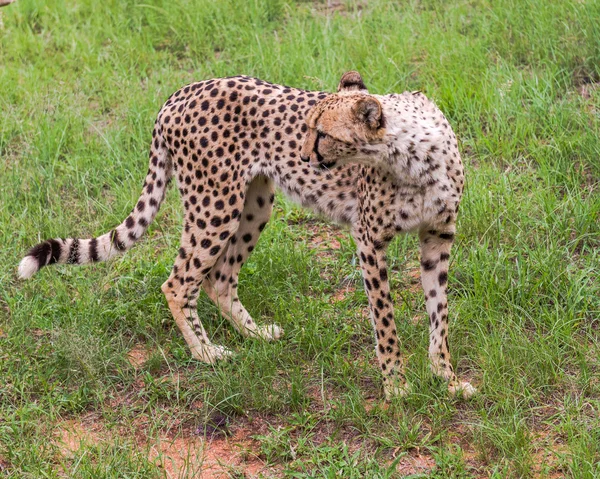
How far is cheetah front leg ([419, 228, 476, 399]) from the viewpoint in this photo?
12.0ft

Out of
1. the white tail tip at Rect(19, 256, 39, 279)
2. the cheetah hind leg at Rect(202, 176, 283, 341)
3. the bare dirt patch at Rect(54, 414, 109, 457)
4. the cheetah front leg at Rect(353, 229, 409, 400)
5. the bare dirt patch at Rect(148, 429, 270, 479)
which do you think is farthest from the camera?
the cheetah hind leg at Rect(202, 176, 283, 341)

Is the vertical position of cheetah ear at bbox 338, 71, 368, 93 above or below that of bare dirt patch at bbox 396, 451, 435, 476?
above

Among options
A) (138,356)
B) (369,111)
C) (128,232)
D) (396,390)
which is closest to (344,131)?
(369,111)

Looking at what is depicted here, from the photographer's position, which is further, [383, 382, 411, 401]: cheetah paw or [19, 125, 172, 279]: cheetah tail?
[19, 125, 172, 279]: cheetah tail

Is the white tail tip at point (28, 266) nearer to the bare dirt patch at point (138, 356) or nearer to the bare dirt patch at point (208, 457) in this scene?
the bare dirt patch at point (138, 356)

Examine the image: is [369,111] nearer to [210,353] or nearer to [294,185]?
[294,185]

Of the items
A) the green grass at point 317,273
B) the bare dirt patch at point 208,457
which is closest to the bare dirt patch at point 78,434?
the green grass at point 317,273

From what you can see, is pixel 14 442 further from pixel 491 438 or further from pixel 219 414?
pixel 491 438

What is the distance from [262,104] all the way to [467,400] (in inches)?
57.3

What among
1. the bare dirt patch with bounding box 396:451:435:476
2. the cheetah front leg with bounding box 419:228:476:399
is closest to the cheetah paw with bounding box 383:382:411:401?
the cheetah front leg with bounding box 419:228:476:399

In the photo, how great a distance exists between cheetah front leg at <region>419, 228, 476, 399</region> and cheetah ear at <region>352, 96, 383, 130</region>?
0.54 metres

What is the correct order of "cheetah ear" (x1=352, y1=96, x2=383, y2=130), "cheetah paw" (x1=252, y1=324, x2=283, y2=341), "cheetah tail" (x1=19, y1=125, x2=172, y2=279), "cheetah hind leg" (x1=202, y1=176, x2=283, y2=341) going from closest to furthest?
"cheetah ear" (x1=352, y1=96, x2=383, y2=130)
"cheetah tail" (x1=19, y1=125, x2=172, y2=279)
"cheetah paw" (x1=252, y1=324, x2=283, y2=341)
"cheetah hind leg" (x1=202, y1=176, x2=283, y2=341)

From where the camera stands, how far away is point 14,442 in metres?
3.53

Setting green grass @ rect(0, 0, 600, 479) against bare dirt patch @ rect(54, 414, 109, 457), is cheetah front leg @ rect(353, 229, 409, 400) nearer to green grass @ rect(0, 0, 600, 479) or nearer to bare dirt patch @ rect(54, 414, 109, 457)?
green grass @ rect(0, 0, 600, 479)
